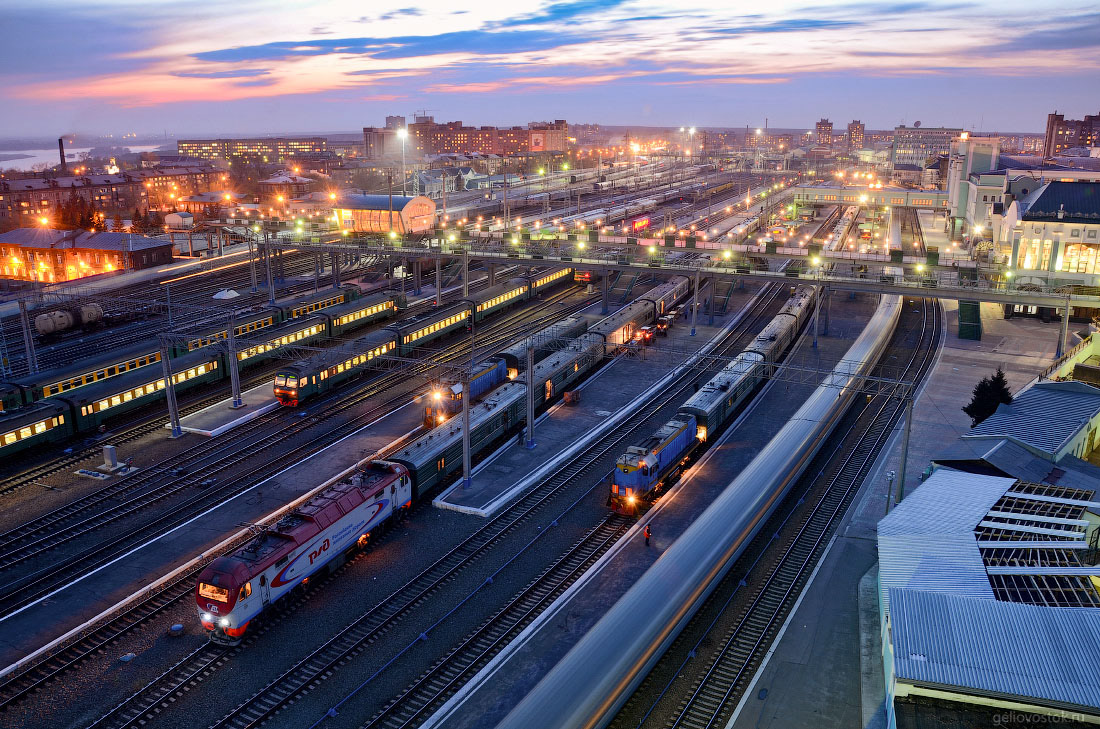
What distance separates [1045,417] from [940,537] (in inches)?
583

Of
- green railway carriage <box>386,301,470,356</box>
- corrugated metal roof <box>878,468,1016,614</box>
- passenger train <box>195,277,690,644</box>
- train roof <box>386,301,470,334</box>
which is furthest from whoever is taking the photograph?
train roof <box>386,301,470,334</box>

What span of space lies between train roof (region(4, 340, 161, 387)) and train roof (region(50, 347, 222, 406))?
0.89 m

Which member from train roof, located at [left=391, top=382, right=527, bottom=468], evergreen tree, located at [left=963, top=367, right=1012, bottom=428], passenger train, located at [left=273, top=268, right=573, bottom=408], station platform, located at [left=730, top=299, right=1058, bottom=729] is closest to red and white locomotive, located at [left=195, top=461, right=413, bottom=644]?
train roof, located at [left=391, top=382, right=527, bottom=468]

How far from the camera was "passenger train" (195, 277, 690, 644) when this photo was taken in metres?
24.4

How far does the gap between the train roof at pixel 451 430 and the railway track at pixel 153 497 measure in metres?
3.49

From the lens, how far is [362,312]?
199ft

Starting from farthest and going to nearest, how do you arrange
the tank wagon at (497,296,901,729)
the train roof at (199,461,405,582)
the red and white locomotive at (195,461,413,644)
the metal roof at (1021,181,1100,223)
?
the metal roof at (1021,181,1100,223)
the train roof at (199,461,405,582)
the red and white locomotive at (195,461,413,644)
the tank wagon at (497,296,901,729)

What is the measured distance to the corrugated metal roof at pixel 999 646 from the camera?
18.0 m

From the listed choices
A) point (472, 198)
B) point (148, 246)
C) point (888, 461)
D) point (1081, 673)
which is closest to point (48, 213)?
point (148, 246)

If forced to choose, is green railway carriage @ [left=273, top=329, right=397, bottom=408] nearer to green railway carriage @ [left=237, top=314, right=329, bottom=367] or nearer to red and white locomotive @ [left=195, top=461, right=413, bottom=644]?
green railway carriage @ [left=237, top=314, right=329, bottom=367]

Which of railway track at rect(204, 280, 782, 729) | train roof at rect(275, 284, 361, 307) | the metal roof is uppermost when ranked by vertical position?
the metal roof

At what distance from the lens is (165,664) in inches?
949

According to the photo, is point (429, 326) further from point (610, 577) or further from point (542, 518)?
point (610, 577)

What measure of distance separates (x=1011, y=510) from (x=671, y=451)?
13.5 metres
